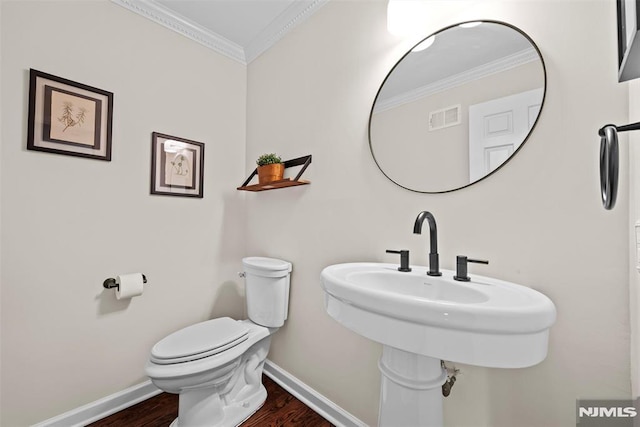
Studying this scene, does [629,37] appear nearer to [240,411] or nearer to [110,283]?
[240,411]

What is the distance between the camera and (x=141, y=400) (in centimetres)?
155

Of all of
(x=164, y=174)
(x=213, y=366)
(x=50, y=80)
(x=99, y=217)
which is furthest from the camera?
(x=164, y=174)

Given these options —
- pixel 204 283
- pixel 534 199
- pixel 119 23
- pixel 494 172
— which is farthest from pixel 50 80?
pixel 534 199

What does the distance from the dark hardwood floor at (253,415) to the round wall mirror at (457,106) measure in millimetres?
1301

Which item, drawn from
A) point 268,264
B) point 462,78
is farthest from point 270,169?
point 462,78

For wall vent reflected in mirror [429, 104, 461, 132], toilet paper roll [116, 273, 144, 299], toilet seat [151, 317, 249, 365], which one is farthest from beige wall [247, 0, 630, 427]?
toilet paper roll [116, 273, 144, 299]

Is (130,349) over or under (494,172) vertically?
under

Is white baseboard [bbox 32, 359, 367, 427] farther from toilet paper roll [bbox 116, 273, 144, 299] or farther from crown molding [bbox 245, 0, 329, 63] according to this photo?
crown molding [bbox 245, 0, 329, 63]

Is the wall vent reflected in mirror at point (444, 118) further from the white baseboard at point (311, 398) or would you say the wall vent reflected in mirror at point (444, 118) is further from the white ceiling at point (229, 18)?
the white baseboard at point (311, 398)

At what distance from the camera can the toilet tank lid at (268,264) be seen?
155 centimetres

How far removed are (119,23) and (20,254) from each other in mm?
1329

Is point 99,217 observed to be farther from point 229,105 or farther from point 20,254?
point 229,105

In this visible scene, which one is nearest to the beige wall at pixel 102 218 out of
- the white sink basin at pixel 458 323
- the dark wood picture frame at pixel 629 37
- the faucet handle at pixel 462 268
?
the white sink basin at pixel 458 323

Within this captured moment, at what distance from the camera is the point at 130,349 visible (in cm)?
154
